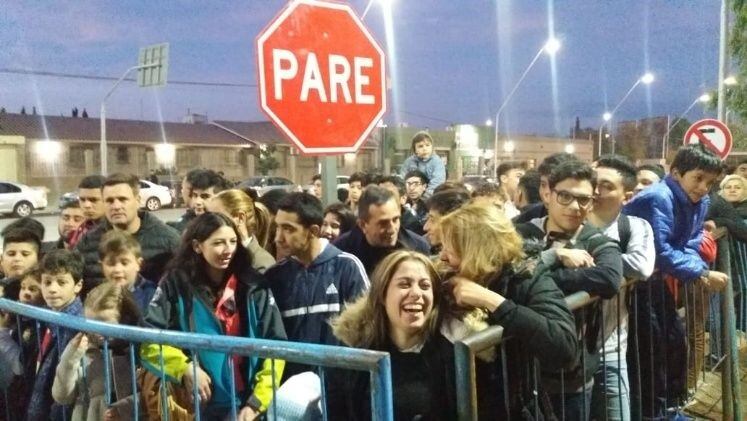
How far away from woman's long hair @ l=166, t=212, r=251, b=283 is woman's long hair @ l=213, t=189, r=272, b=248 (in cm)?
92

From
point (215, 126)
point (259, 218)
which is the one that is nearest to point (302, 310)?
point (259, 218)

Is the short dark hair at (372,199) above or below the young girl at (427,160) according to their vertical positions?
below

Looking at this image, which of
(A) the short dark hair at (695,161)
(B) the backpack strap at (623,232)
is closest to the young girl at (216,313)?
(B) the backpack strap at (623,232)

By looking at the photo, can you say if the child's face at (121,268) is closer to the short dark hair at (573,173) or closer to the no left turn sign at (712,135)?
the short dark hair at (573,173)

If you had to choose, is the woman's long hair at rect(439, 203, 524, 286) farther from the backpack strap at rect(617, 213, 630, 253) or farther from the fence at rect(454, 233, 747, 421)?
the backpack strap at rect(617, 213, 630, 253)

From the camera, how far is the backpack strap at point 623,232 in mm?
3396

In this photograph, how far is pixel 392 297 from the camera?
8.11ft

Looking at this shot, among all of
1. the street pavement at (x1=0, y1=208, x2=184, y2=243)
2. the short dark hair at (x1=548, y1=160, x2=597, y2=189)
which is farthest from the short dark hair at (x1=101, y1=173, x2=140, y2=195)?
the street pavement at (x1=0, y1=208, x2=184, y2=243)

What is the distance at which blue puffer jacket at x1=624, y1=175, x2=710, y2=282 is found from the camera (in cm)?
381

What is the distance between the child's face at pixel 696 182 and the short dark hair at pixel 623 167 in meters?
0.37

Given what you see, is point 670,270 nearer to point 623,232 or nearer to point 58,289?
point 623,232

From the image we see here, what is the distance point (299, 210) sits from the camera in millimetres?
3547

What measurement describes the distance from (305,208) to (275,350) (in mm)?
1563

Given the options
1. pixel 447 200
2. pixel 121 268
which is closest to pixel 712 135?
pixel 447 200
